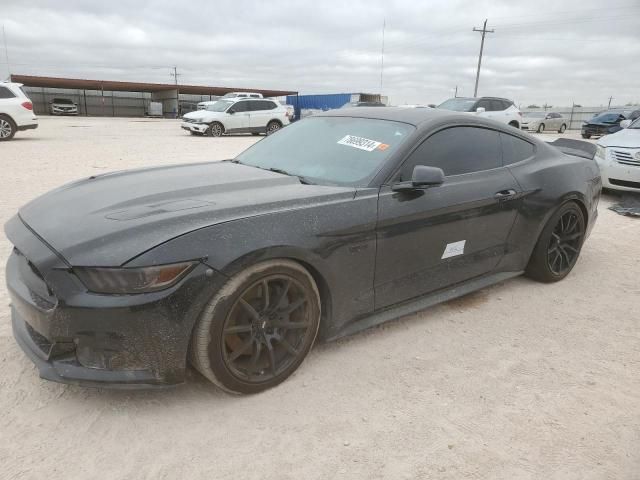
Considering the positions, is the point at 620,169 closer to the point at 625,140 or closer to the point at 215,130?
the point at 625,140

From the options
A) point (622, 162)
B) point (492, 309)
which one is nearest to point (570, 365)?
point (492, 309)

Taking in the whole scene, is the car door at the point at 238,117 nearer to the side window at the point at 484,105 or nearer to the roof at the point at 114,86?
the side window at the point at 484,105

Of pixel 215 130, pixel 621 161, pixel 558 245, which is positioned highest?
pixel 621 161

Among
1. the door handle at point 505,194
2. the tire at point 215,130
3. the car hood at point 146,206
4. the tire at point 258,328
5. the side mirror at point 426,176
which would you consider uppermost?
the side mirror at point 426,176

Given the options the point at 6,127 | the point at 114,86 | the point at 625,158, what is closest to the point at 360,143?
the point at 625,158

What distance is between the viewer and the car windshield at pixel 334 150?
2.89 m

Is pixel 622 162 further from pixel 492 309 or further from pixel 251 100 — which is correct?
pixel 251 100

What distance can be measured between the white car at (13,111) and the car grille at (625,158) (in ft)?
48.2

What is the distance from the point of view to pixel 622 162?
7.28 m

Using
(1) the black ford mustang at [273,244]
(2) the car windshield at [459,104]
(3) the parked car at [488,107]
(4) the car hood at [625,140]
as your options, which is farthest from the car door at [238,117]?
(1) the black ford mustang at [273,244]

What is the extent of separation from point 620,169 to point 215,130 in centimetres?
1526

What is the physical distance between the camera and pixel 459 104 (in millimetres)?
15695

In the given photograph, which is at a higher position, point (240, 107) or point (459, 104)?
point (459, 104)

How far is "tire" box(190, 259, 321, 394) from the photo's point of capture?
2.17m
